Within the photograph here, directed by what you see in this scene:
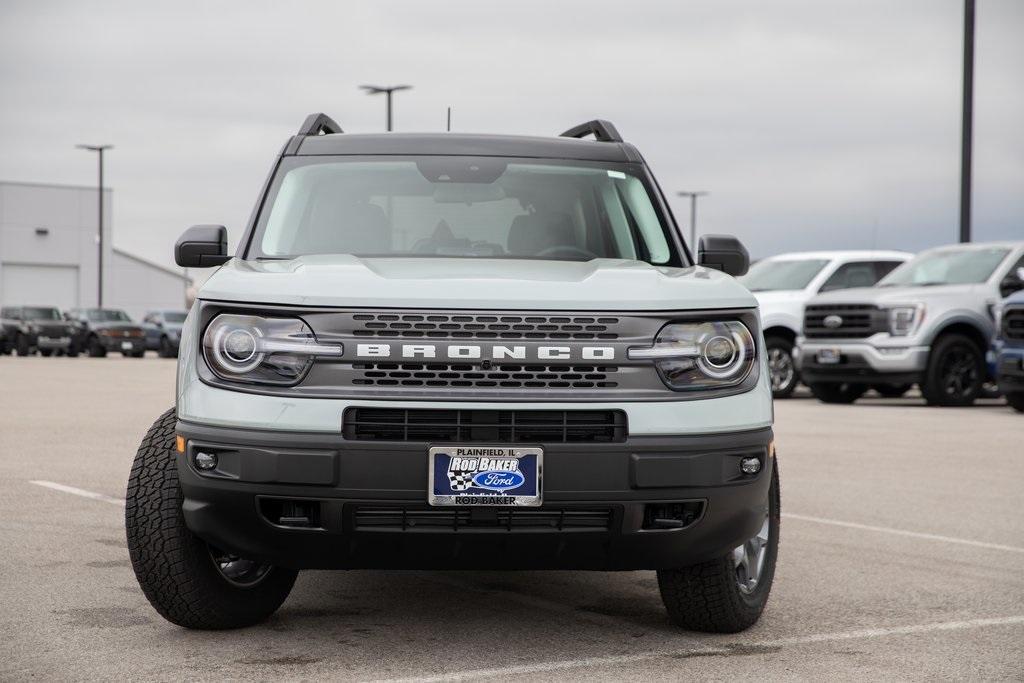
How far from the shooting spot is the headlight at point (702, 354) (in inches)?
171

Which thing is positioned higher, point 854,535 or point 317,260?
point 317,260

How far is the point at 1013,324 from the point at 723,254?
36.1ft

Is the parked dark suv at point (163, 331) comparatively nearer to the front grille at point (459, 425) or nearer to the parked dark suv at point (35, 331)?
the parked dark suv at point (35, 331)

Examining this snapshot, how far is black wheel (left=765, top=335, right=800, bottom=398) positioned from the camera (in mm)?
18938

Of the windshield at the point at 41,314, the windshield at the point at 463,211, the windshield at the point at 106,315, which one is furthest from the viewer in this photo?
the windshield at the point at 41,314

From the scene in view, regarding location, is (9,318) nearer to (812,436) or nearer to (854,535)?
(812,436)

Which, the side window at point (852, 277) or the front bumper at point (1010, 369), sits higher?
the side window at point (852, 277)

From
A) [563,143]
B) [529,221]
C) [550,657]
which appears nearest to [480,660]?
[550,657]

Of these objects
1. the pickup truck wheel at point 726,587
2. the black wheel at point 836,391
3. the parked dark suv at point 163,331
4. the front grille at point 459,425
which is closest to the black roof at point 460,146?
the pickup truck wheel at point 726,587

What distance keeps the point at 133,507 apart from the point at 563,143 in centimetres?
235

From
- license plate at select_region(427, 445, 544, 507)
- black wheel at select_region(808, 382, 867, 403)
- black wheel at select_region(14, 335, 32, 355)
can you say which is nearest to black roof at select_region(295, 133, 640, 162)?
license plate at select_region(427, 445, 544, 507)

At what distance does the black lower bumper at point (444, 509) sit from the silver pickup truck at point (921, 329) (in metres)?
13.3

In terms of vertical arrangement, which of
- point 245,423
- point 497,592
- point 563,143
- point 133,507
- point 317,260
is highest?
point 563,143

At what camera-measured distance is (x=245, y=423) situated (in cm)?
425
